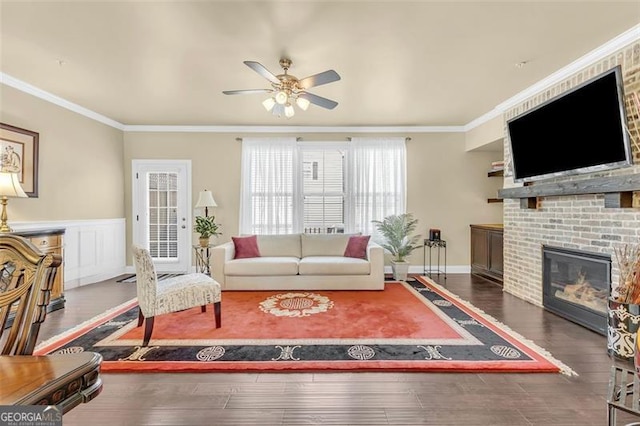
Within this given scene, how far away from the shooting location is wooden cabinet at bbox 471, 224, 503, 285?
16.1 ft

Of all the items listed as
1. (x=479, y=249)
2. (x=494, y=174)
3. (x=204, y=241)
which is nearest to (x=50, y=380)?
(x=204, y=241)

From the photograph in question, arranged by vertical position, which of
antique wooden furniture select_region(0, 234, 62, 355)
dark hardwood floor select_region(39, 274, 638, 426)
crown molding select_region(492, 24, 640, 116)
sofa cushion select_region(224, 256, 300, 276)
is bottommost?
dark hardwood floor select_region(39, 274, 638, 426)

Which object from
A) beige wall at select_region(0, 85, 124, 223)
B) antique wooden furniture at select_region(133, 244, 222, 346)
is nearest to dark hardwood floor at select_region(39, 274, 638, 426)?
antique wooden furniture at select_region(133, 244, 222, 346)

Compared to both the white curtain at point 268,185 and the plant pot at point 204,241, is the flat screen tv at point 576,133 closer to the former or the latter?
the white curtain at point 268,185

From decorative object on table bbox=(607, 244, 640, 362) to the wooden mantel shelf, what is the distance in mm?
456

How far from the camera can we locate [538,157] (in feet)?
11.8

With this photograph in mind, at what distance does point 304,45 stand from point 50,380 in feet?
9.48

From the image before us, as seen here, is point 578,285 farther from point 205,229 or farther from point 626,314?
point 205,229

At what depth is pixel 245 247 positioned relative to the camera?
4.80 m

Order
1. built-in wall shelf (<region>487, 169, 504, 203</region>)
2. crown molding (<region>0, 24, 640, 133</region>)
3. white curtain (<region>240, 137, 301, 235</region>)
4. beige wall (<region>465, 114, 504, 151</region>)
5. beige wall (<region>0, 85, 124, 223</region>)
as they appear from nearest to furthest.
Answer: crown molding (<region>0, 24, 640, 133</region>), beige wall (<region>0, 85, 124, 223</region>), beige wall (<region>465, 114, 504, 151</region>), built-in wall shelf (<region>487, 169, 504, 203</region>), white curtain (<region>240, 137, 301, 235</region>)

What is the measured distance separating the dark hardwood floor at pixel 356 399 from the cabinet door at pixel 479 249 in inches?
111

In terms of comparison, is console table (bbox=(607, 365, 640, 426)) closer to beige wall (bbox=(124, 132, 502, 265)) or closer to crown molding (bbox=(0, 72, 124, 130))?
beige wall (bbox=(124, 132, 502, 265))

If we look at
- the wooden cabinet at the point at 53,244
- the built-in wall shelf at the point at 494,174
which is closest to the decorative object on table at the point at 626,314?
the built-in wall shelf at the point at 494,174

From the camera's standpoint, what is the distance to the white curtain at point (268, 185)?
5.60 metres
